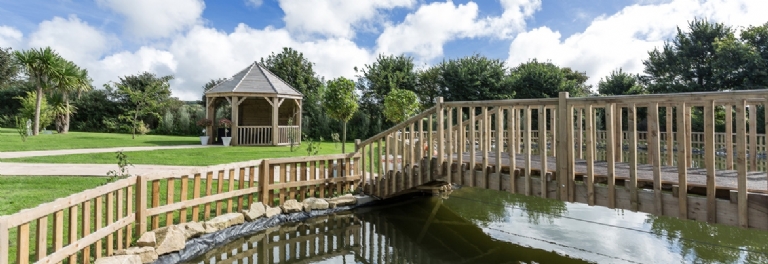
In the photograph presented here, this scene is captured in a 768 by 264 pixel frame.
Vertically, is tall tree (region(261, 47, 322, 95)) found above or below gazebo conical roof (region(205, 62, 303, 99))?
above

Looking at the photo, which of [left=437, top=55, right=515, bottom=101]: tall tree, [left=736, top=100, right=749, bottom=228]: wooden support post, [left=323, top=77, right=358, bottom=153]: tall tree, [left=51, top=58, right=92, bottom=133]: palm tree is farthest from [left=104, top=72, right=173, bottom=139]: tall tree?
[left=736, top=100, right=749, bottom=228]: wooden support post

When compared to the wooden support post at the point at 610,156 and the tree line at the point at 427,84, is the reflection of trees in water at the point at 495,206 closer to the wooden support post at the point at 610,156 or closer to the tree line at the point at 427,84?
the wooden support post at the point at 610,156

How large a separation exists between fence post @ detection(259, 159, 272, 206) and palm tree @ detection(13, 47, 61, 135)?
17.2 meters

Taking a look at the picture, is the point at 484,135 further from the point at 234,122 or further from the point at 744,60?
the point at 744,60

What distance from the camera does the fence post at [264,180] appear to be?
5910mm

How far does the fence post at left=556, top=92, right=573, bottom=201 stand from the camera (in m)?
4.09

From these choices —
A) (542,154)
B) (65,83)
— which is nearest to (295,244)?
(542,154)

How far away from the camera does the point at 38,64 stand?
16.6m

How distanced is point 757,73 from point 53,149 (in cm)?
2969

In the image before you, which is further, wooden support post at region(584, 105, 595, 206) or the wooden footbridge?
wooden support post at region(584, 105, 595, 206)

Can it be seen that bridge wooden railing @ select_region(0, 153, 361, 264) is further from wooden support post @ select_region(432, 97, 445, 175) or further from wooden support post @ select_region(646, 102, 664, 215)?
wooden support post @ select_region(646, 102, 664, 215)

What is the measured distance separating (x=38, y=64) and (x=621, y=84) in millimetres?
30891

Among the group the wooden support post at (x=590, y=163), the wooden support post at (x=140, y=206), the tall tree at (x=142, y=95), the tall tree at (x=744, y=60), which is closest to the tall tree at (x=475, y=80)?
the tall tree at (x=744, y=60)

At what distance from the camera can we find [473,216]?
6.34 meters
